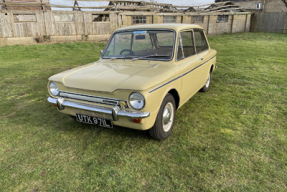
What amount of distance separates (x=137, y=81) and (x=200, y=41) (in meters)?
2.59

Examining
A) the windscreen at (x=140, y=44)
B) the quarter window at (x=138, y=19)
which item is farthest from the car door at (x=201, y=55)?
the quarter window at (x=138, y=19)

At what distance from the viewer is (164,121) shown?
3191 mm

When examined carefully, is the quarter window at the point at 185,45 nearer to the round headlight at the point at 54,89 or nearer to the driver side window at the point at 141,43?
the driver side window at the point at 141,43

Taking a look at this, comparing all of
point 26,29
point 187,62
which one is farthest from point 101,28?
point 187,62

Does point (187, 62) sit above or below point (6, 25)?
below

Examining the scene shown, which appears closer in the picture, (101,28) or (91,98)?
(91,98)

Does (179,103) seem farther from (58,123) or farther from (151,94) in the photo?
(58,123)

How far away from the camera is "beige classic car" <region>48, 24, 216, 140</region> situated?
268cm

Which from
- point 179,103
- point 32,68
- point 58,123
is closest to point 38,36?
point 32,68

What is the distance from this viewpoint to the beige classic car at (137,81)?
2.68 meters

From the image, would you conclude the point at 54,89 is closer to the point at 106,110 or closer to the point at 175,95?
the point at 106,110

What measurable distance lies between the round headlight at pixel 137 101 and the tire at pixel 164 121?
1.30 feet

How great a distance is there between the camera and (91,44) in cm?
1438

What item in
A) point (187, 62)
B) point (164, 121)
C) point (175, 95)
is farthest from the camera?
point (187, 62)
